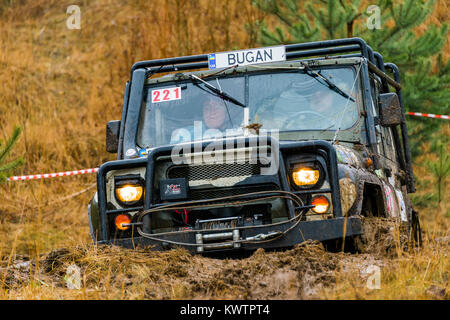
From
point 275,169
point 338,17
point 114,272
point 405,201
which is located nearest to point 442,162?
point 338,17

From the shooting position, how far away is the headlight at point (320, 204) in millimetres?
4852

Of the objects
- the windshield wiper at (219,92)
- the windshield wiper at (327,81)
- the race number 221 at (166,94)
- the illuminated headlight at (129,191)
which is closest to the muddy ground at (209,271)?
the illuminated headlight at (129,191)

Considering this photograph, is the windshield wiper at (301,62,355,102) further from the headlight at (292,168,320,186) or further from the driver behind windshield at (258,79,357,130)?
the headlight at (292,168,320,186)

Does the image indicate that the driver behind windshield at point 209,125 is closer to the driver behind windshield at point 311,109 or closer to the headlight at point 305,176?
the driver behind windshield at point 311,109

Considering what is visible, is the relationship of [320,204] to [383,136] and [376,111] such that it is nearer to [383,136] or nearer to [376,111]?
[376,111]

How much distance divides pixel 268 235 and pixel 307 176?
0.52 meters

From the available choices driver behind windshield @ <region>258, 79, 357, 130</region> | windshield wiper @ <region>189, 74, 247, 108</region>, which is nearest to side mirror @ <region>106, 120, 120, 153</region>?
windshield wiper @ <region>189, 74, 247, 108</region>

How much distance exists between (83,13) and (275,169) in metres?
16.0

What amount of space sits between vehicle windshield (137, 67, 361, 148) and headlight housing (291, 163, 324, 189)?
0.91 m

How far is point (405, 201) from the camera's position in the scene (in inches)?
280

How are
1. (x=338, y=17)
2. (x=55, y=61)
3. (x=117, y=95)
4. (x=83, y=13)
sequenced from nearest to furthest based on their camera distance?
(x=338, y=17)
(x=117, y=95)
(x=55, y=61)
(x=83, y=13)

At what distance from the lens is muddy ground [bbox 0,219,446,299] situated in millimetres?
3873

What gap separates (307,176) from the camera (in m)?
4.87
